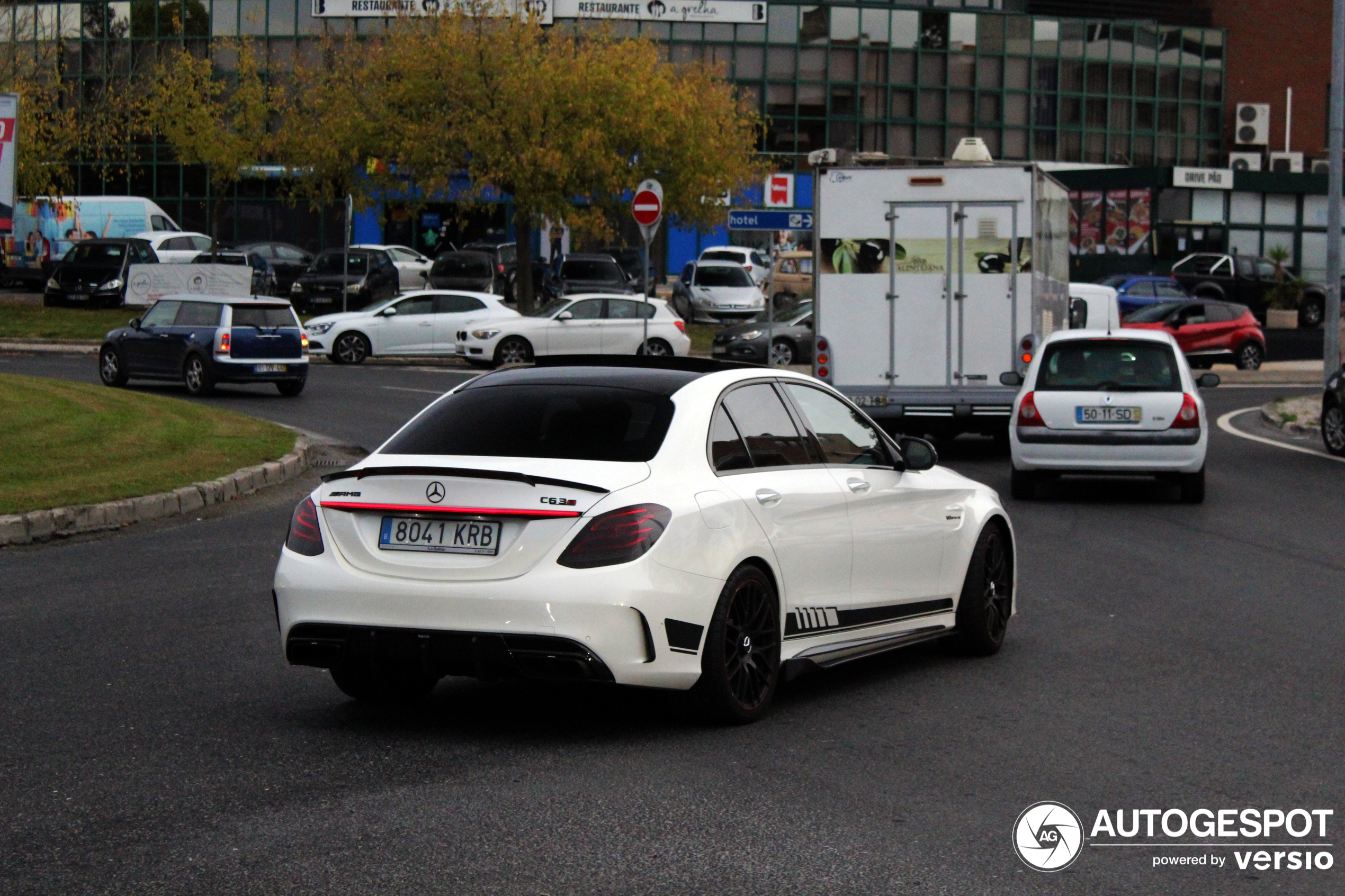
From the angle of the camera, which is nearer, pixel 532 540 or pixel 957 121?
pixel 532 540

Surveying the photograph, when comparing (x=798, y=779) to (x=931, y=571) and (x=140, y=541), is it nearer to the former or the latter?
(x=931, y=571)

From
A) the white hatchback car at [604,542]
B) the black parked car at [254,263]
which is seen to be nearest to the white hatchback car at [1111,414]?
the white hatchback car at [604,542]

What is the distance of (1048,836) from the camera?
5426 millimetres

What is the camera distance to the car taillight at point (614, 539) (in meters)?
6.32

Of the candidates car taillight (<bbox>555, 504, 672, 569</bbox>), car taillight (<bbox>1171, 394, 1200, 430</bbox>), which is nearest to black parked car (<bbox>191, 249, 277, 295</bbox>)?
car taillight (<bbox>1171, 394, 1200, 430</bbox>)

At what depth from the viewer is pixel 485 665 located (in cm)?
638

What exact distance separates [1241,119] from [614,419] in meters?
74.5

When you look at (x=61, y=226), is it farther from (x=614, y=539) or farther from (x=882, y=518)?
(x=614, y=539)

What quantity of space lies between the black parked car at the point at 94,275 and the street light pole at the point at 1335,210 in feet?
90.7

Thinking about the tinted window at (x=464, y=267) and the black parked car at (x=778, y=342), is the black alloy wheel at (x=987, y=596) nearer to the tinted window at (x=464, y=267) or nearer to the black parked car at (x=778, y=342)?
the black parked car at (x=778, y=342)

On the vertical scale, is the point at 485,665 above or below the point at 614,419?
below

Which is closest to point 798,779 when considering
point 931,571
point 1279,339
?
point 931,571

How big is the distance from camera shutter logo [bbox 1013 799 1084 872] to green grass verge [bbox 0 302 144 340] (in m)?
35.0

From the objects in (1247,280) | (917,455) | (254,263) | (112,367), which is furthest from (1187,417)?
(254,263)
